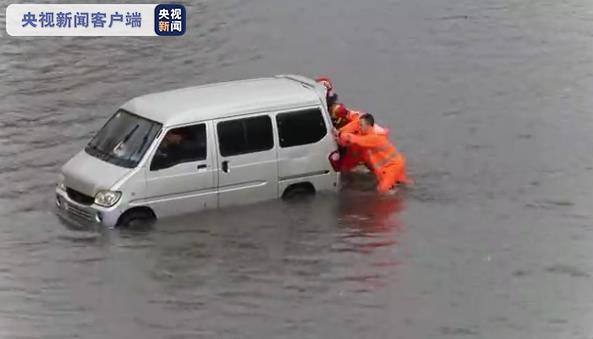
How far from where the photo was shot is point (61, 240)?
1596cm

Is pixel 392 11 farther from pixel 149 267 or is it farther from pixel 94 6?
pixel 149 267

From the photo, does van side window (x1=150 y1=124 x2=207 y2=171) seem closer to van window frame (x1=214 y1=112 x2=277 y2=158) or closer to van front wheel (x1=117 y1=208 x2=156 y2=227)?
van window frame (x1=214 y1=112 x2=277 y2=158)

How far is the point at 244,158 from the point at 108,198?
1978mm

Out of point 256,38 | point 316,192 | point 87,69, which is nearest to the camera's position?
point 316,192

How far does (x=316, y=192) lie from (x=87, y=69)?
9173 mm

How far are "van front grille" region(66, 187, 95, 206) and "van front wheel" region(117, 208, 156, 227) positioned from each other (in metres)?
0.49

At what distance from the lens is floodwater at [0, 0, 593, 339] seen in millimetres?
13414

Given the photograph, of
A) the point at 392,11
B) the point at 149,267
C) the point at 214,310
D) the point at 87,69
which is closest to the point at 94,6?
the point at 87,69

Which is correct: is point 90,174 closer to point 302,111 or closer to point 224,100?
point 224,100

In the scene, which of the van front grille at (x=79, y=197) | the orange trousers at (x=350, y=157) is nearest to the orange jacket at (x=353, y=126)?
the orange trousers at (x=350, y=157)

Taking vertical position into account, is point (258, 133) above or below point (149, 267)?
above

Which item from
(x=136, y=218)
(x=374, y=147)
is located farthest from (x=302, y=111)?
(x=136, y=218)

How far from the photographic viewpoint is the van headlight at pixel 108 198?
15836 millimetres

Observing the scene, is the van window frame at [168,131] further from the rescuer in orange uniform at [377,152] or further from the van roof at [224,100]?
the rescuer in orange uniform at [377,152]
